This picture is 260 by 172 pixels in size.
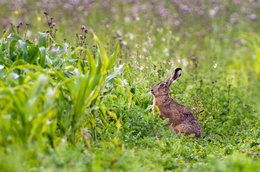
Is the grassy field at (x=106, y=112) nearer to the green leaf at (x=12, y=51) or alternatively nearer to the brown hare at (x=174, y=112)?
the green leaf at (x=12, y=51)

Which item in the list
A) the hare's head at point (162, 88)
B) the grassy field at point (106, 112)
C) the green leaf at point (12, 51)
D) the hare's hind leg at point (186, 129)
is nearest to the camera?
the grassy field at point (106, 112)

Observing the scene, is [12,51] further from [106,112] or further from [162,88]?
[162,88]

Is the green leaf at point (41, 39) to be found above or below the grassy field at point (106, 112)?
above

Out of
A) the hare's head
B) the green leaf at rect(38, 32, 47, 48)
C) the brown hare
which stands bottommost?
the brown hare

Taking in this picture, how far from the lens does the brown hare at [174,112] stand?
493cm

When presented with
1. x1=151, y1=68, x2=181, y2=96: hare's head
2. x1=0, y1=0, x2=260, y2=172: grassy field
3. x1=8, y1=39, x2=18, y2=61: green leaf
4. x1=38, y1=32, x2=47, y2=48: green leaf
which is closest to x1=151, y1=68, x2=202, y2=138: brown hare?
x1=151, y1=68, x2=181, y2=96: hare's head

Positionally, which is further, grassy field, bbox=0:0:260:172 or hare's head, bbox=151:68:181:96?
hare's head, bbox=151:68:181:96

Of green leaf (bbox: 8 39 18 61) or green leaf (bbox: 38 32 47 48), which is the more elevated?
green leaf (bbox: 38 32 47 48)

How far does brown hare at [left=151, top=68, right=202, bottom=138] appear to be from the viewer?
4.93m

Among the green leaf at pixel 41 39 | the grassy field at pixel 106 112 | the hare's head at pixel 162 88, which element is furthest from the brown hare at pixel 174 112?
the green leaf at pixel 41 39

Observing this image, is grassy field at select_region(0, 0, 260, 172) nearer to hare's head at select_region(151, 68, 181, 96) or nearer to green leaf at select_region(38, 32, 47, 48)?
green leaf at select_region(38, 32, 47, 48)

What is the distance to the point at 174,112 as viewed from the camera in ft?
16.4

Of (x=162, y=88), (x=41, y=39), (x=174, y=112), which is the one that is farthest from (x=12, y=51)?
(x=174, y=112)

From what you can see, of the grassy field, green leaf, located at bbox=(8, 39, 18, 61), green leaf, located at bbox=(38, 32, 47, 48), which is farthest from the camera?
green leaf, located at bbox=(38, 32, 47, 48)
